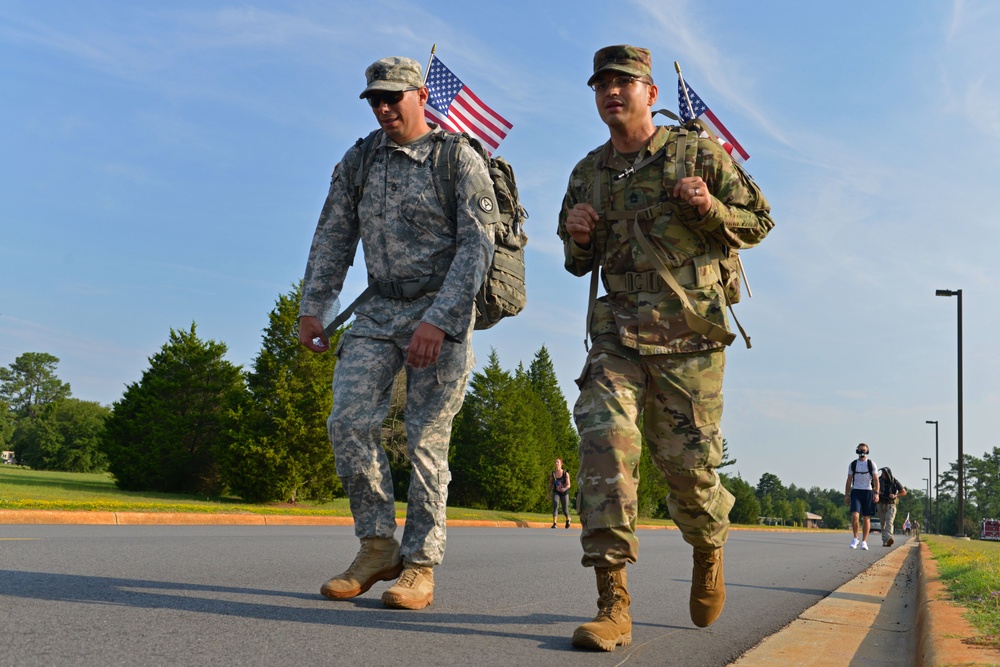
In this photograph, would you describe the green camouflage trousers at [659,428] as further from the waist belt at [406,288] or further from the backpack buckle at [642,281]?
the waist belt at [406,288]

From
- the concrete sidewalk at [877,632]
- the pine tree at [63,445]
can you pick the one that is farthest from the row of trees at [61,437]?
the concrete sidewalk at [877,632]

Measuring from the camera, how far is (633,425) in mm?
3746

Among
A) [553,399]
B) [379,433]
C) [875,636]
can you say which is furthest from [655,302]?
[553,399]

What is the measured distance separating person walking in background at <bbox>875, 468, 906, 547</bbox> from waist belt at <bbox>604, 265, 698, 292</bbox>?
1608cm

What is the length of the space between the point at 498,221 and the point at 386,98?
78cm

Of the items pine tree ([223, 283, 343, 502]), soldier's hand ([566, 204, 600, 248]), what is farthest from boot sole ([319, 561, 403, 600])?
pine tree ([223, 283, 343, 502])

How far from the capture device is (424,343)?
426cm

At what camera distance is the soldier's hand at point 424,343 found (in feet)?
14.0

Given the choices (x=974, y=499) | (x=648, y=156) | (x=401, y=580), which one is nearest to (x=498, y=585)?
(x=401, y=580)

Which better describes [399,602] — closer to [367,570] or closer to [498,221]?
[367,570]

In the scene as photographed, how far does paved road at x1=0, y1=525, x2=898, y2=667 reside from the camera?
10.4 ft

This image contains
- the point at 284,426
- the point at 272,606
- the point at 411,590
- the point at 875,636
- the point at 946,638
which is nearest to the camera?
the point at 946,638

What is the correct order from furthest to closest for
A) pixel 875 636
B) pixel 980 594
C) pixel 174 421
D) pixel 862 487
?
pixel 174 421, pixel 862 487, pixel 980 594, pixel 875 636

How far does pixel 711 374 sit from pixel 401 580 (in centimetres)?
166
